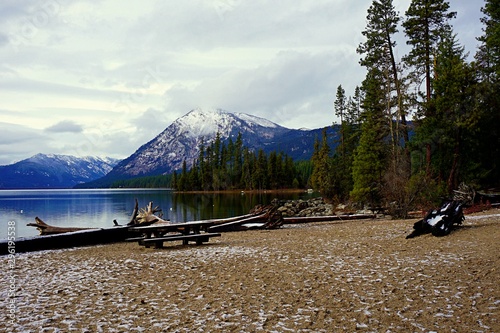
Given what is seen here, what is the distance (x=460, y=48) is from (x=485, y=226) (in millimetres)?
30050

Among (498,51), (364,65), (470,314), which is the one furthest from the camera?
(364,65)

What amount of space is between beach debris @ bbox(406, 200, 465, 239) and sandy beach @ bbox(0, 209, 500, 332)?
3.44 feet

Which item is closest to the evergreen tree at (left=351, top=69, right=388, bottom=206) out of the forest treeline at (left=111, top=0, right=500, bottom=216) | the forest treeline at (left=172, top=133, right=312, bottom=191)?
the forest treeline at (left=111, top=0, right=500, bottom=216)

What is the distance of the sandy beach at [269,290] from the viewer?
607cm

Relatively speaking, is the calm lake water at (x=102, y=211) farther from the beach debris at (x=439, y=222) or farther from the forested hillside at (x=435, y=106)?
the beach debris at (x=439, y=222)

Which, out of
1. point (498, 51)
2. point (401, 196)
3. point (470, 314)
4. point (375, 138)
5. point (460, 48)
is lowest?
point (470, 314)

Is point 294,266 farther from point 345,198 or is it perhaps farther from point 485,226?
point 345,198

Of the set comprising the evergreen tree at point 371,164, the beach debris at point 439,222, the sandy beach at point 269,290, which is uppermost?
the evergreen tree at point 371,164

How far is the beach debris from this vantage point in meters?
14.2

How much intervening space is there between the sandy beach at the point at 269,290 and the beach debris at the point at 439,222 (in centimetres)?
105

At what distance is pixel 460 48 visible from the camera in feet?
127

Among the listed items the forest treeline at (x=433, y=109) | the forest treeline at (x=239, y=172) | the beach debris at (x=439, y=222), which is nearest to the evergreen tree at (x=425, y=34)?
the forest treeline at (x=433, y=109)

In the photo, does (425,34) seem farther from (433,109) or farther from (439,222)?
(439,222)

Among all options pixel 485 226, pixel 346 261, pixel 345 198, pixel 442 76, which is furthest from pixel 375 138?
pixel 346 261
